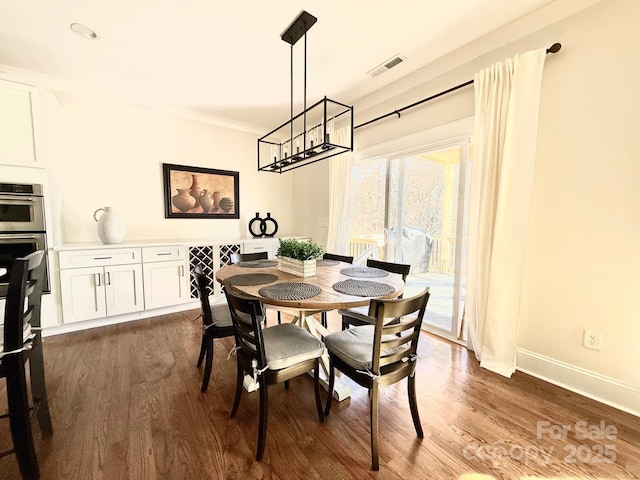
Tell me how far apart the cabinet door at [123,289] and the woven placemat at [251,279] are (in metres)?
1.89

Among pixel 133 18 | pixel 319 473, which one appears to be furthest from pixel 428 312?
pixel 133 18

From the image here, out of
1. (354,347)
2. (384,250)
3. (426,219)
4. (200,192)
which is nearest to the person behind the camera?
(354,347)

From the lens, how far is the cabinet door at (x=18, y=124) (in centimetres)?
238

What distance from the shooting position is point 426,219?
291 centimetres

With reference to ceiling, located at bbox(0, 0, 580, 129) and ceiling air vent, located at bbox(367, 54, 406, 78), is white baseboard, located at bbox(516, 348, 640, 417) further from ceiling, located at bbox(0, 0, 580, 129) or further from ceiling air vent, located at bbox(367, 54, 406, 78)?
ceiling air vent, located at bbox(367, 54, 406, 78)

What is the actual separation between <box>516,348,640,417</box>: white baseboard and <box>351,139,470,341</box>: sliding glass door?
1.92 ft

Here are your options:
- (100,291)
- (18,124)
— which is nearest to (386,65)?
(18,124)

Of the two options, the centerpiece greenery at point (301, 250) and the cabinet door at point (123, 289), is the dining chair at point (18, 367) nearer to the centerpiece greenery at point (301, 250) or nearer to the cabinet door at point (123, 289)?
the centerpiece greenery at point (301, 250)

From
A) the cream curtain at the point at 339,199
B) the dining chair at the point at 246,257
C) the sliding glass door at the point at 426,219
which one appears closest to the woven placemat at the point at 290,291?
the dining chair at the point at 246,257

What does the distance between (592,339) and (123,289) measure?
4248 millimetres

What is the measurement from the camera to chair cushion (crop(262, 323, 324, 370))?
143cm

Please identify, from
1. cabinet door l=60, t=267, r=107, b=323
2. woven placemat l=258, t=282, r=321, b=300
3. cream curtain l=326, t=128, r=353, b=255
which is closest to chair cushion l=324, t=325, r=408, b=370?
woven placemat l=258, t=282, r=321, b=300

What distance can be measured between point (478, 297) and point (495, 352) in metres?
0.44

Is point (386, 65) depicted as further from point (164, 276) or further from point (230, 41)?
point (164, 276)
